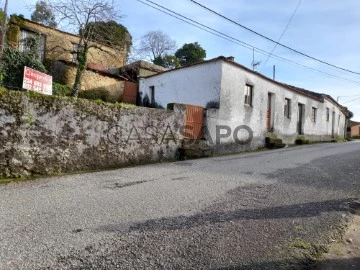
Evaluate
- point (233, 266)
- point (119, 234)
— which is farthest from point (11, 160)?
point (233, 266)

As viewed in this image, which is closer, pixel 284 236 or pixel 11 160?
pixel 284 236

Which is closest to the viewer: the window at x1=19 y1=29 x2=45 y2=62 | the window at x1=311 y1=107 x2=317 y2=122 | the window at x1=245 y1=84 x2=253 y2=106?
the window at x1=245 y1=84 x2=253 y2=106

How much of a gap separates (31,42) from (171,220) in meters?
18.5

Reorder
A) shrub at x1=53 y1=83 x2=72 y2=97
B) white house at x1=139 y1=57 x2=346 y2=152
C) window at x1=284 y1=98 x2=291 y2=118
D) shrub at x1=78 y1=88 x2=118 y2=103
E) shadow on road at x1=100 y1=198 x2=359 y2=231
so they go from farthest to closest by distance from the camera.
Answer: window at x1=284 y1=98 x2=291 y2=118 → shrub at x1=78 y1=88 x2=118 y2=103 → shrub at x1=53 y1=83 x2=72 y2=97 → white house at x1=139 y1=57 x2=346 y2=152 → shadow on road at x1=100 y1=198 x2=359 y2=231

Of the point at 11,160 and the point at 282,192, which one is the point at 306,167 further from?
the point at 11,160

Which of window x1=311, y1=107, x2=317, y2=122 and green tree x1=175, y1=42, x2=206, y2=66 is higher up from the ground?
green tree x1=175, y1=42, x2=206, y2=66

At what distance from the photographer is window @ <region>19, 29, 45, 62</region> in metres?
18.9

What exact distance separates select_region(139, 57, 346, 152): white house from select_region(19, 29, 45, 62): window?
21.7ft

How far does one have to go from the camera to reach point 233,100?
15.0m

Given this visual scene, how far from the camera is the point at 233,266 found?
3.31 meters

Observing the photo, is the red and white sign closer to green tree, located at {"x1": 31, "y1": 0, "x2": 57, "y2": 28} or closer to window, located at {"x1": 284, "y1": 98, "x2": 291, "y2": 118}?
green tree, located at {"x1": 31, "y1": 0, "x2": 57, "y2": 28}

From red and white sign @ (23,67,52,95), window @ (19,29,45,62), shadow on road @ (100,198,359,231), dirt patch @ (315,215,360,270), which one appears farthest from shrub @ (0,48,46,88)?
dirt patch @ (315,215,360,270)

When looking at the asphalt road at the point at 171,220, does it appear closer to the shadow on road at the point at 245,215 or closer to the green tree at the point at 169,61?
the shadow on road at the point at 245,215

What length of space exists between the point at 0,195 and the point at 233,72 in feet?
38.0
